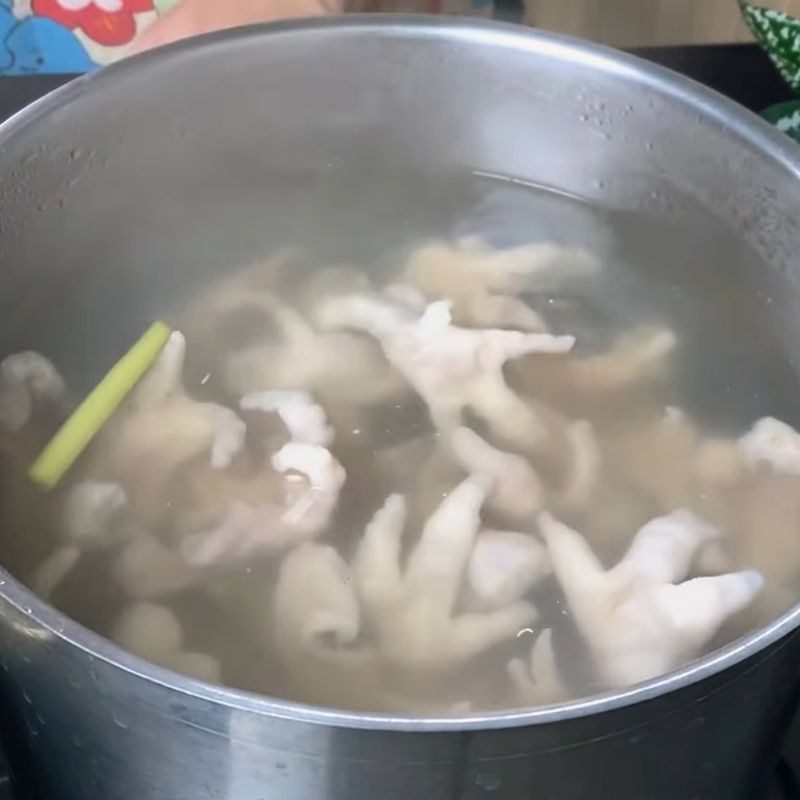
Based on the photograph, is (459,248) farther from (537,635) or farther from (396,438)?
(537,635)

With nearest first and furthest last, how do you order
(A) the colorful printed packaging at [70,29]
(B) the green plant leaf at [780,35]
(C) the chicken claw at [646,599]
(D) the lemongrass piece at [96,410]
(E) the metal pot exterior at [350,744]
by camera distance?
1. (E) the metal pot exterior at [350,744]
2. (C) the chicken claw at [646,599]
3. (D) the lemongrass piece at [96,410]
4. (B) the green plant leaf at [780,35]
5. (A) the colorful printed packaging at [70,29]

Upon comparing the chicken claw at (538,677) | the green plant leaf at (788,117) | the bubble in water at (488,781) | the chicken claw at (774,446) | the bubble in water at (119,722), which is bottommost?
the chicken claw at (538,677)

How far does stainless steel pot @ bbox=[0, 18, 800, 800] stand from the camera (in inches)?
21.0

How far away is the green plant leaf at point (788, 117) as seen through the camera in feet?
3.34

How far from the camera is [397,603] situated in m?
0.78

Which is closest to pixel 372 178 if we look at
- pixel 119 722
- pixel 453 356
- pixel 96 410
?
pixel 453 356

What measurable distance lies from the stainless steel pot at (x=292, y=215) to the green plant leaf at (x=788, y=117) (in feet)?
0.35

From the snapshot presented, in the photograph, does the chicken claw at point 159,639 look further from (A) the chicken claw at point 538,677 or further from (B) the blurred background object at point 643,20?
(B) the blurred background object at point 643,20

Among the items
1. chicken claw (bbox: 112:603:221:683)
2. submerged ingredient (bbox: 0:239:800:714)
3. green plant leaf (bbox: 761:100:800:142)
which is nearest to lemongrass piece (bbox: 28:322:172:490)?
→ submerged ingredient (bbox: 0:239:800:714)

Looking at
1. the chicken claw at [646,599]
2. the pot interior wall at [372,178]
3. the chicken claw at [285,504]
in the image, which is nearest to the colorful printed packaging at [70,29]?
the pot interior wall at [372,178]

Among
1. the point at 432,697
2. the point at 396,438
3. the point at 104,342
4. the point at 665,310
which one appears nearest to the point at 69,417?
the point at 104,342

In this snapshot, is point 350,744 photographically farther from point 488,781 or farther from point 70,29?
point 70,29

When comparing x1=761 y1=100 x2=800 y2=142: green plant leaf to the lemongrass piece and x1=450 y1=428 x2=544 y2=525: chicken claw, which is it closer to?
x1=450 y1=428 x2=544 y2=525: chicken claw

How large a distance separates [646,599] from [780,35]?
0.50 meters
